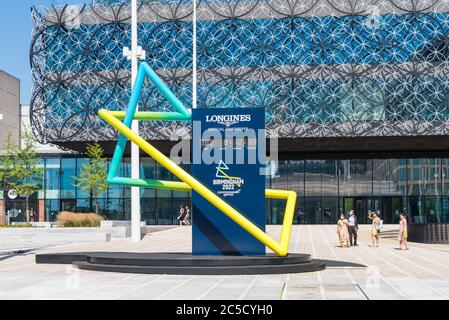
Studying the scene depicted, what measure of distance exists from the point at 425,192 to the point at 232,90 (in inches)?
753

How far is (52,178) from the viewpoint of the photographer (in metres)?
64.0

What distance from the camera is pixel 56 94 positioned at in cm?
5622

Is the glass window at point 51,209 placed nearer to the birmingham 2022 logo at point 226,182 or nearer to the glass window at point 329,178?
the glass window at point 329,178

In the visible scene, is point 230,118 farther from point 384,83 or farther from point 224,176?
point 384,83

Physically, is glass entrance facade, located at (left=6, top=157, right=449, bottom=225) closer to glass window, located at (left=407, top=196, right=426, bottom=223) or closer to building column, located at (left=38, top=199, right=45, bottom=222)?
glass window, located at (left=407, top=196, right=426, bottom=223)

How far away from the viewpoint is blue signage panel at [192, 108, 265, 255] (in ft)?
62.9

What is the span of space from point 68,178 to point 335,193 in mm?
23516

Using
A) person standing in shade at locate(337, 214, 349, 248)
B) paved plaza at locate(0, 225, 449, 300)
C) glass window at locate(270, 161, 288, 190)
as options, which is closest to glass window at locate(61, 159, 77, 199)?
glass window at locate(270, 161, 288, 190)

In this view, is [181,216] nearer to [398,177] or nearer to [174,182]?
[398,177]

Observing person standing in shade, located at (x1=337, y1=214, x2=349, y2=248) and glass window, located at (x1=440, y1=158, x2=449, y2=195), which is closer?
person standing in shade, located at (x1=337, y1=214, x2=349, y2=248)

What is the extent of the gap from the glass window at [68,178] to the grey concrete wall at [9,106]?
46.1 feet

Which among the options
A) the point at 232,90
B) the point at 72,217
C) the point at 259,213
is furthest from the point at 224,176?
the point at 232,90

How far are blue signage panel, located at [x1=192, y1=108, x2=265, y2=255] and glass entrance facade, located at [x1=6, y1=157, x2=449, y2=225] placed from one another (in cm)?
4223
